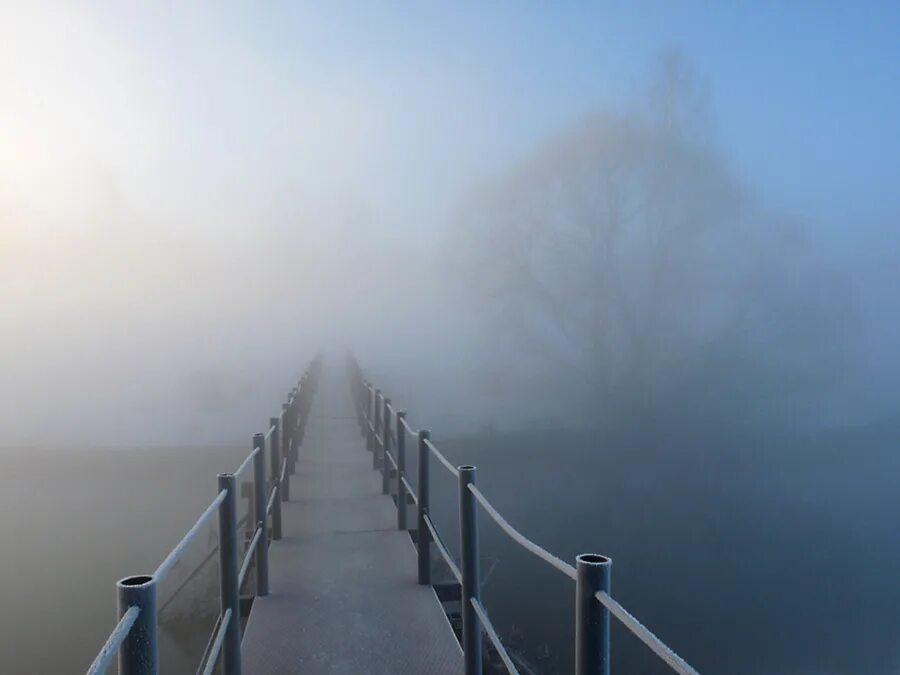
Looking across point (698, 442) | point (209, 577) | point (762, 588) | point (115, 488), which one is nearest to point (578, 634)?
point (209, 577)

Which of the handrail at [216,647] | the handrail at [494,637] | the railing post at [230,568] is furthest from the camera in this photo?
the railing post at [230,568]

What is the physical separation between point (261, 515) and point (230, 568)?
1777 mm

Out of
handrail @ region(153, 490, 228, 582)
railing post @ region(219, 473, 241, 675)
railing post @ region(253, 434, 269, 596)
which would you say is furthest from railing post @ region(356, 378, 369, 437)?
handrail @ region(153, 490, 228, 582)

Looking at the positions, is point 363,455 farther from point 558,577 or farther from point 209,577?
point 558,577

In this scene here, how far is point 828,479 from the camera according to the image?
56.8m

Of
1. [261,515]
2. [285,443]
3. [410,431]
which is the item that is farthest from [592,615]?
[285,443]

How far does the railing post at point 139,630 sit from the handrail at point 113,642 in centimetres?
3

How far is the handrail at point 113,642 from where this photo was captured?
6.02 feet

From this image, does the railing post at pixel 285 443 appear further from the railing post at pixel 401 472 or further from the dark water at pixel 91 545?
the dark water at pixel 91 545

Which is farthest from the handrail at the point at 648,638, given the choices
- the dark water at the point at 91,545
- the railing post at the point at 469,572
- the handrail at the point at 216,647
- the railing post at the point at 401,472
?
the dark water at the point at 91,545

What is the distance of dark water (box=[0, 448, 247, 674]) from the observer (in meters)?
27.3

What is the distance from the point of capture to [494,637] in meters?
3.79

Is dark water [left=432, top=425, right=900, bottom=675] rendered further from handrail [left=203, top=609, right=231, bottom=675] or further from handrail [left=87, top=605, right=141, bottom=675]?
Result: handrail [left=87, top=605, right=141, bottom=675]

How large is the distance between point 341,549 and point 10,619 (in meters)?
37.2
